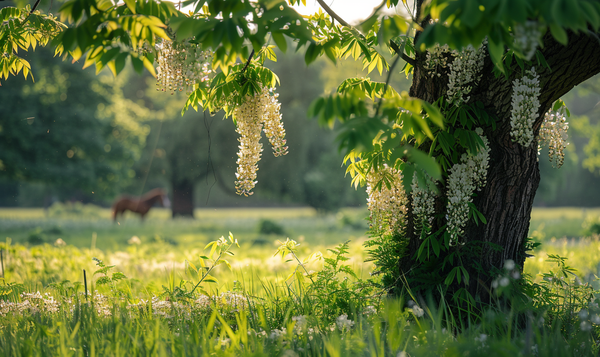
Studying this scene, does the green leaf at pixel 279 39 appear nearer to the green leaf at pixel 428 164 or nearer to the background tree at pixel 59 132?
the green leaf at pixel 428 164

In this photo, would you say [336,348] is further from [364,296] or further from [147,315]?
[147,315]

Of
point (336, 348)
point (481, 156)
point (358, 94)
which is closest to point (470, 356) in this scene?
point (336, 348)

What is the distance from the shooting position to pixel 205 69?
2916mm

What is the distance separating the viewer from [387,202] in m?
3.32

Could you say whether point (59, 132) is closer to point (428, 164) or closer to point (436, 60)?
point (436, 60)

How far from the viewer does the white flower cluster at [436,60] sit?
302cm

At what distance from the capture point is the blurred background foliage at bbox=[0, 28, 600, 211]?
14.1 meters

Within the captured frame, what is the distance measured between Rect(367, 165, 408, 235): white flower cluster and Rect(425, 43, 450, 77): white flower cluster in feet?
2.81

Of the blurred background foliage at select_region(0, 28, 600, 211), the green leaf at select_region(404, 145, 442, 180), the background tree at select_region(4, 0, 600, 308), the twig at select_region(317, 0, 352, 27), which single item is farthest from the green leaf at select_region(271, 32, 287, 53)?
the blurred background foliage at select_region(0, 28, 600, 211)

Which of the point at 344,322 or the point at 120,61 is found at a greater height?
the point at 120,61

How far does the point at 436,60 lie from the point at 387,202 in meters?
1.19

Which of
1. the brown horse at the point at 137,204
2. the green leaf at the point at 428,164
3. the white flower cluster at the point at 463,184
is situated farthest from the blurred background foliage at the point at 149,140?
the green leaf at the point at 428,164

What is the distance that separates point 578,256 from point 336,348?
706 centimetres

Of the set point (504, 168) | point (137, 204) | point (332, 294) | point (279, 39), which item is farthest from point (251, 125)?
point (137, 204)
